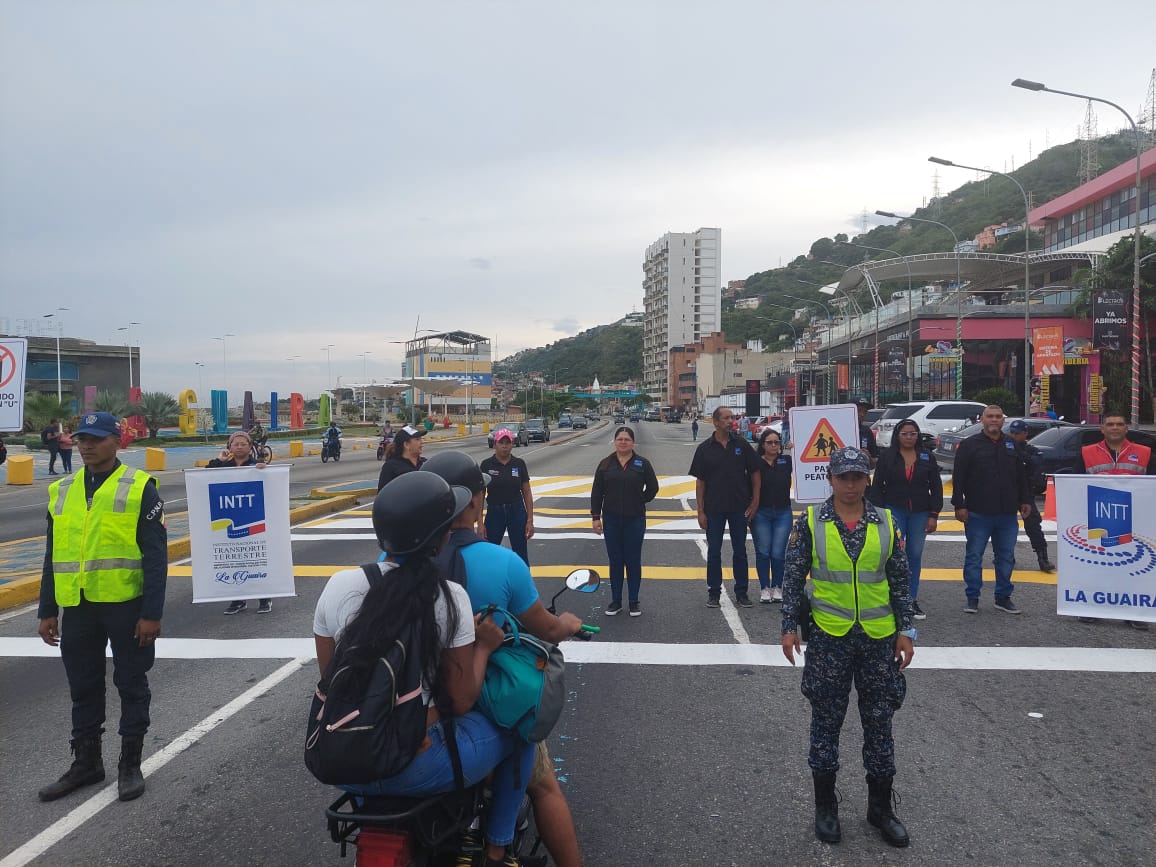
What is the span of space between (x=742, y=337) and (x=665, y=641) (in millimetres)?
140662

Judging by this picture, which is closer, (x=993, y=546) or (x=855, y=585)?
(x=855, y=585)

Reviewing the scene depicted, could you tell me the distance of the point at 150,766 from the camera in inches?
171

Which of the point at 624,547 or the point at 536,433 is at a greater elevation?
the point at 624,547

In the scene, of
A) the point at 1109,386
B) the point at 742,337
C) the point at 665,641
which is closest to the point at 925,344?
A: the point at 1109,386

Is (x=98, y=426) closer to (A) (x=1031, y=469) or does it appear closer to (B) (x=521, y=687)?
(B) (x=521, y=687)

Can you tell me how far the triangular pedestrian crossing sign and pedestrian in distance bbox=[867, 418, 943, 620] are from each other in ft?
4.24

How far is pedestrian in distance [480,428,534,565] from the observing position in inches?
307

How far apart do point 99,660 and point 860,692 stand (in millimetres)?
3804

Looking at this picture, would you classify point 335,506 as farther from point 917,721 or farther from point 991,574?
point 917,721

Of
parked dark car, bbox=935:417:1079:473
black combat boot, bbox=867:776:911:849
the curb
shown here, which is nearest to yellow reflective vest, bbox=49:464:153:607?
black combat boot, bbox=867:776:911:849

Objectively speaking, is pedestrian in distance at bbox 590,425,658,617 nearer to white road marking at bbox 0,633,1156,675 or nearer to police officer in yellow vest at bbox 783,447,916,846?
white road marking at bbox 0,633,1156,675

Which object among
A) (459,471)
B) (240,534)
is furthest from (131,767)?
(240,534)

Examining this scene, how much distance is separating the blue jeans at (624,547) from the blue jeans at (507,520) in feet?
3.01

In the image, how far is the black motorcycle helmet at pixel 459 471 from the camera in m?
3.25
